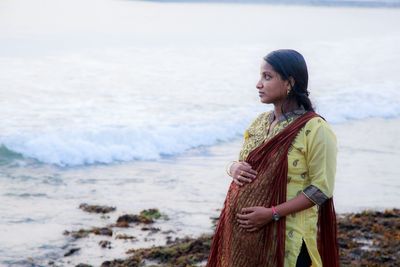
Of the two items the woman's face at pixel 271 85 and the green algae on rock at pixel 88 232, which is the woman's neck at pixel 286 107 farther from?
the green algae on rock at pixel 88 232

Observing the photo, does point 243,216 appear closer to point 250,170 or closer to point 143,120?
point 250,170

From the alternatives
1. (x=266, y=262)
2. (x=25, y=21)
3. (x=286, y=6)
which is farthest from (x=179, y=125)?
(x=286, y=6)

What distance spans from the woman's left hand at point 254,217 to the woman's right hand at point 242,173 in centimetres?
13

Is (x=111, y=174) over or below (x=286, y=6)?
below

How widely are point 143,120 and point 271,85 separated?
13.4m

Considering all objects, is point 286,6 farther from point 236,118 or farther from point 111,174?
point 111,174

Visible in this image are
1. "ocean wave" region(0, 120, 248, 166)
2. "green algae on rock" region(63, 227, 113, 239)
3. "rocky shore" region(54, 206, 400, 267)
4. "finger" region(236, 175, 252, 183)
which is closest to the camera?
"finger" region(236, 175, 252, 183)

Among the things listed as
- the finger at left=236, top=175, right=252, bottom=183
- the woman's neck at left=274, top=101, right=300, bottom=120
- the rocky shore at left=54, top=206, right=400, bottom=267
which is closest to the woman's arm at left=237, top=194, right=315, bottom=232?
the finger at left=236, top=175, right=252, bottom=183

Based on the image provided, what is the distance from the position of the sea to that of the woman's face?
0.23 metres

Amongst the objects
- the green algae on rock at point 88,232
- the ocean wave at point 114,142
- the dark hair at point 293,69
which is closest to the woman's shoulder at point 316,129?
the dark hair at point 293,69

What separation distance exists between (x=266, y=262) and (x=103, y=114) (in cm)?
1412

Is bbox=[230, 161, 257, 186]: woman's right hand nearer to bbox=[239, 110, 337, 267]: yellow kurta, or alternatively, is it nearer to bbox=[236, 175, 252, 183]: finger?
bbox=[236, 175, 252, 183]: finger

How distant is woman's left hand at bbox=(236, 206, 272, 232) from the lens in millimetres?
3205

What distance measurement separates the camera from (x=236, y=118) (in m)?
17.0
